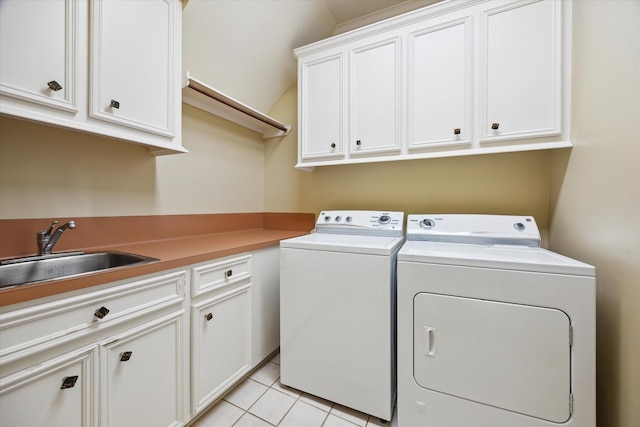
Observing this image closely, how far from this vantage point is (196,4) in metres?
1.57

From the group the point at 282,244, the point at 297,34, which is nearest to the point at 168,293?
the point at 282,244

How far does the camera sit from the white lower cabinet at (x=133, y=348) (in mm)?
788

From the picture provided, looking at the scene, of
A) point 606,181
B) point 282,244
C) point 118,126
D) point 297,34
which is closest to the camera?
point 606,181

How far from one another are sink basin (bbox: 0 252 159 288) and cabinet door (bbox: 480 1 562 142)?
6.66ft

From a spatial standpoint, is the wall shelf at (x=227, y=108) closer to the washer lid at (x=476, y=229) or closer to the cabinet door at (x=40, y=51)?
the cabinet door at (x=40, y=51)

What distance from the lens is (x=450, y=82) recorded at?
1597 mm

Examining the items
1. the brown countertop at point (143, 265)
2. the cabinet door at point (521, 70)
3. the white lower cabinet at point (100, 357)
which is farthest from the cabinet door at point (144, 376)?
the cabinet door at point (521, 70)

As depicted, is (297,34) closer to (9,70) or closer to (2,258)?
(9,70)

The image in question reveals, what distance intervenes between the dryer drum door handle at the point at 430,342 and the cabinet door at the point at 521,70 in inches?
45.3

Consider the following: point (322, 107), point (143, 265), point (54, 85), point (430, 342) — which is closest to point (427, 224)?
point (430, 342)

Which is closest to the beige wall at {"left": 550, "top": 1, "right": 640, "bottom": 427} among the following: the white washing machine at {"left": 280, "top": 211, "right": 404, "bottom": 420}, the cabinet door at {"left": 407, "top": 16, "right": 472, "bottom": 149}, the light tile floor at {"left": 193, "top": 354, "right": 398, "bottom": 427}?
the cabinet door at {"left": 407, "top": 16, "right": 472, "bottom": 149}

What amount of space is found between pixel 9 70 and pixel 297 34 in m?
1.83

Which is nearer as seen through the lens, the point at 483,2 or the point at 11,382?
the point at 11,382

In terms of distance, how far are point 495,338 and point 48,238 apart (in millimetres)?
2100
